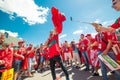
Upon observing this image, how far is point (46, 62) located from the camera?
15.6 m

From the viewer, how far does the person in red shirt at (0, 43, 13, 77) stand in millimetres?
5352

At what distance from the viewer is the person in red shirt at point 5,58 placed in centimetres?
535

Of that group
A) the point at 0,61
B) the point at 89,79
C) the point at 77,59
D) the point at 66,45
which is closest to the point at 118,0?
Answer: the point at 0,61

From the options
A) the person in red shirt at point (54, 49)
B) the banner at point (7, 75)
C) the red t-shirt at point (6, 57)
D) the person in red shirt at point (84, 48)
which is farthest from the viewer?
the person in red shirt at point (84, 48)

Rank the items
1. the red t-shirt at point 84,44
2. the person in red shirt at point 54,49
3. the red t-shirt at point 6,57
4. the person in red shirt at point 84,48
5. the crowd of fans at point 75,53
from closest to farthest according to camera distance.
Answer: the crowd of fans at point 75,53, the red t-shirt at point 6,57, the person in red shirt at point 54,49, the person in red shirt at point 84,48, the red t-shirt at point 84,44

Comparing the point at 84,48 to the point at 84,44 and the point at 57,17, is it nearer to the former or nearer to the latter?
the point at 84,44

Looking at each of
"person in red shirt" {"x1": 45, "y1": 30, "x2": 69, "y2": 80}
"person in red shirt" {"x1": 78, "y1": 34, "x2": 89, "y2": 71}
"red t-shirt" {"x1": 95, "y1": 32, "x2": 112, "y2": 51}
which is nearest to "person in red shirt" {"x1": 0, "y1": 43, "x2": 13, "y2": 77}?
"person in red shirt" {"x1": 45, "y1": 30, "x2": 69, "y2": 80}

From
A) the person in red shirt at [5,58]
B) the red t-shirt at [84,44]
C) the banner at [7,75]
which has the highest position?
the red t-shirt at [84,44]

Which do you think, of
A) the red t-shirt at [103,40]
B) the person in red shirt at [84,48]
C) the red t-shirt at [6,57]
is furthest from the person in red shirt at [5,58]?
the person in red shirt at [84,48]

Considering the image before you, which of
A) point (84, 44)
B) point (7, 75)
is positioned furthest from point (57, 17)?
point (84, 44)

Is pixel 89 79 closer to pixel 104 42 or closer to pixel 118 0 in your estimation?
pixel 104 42

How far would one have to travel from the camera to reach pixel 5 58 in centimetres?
543

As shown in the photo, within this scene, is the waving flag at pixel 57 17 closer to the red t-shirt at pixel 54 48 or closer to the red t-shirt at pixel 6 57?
the red t-shirt at pixel 54 48

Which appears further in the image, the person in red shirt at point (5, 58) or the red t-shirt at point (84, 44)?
the red t-shirt at point (84, 44)
